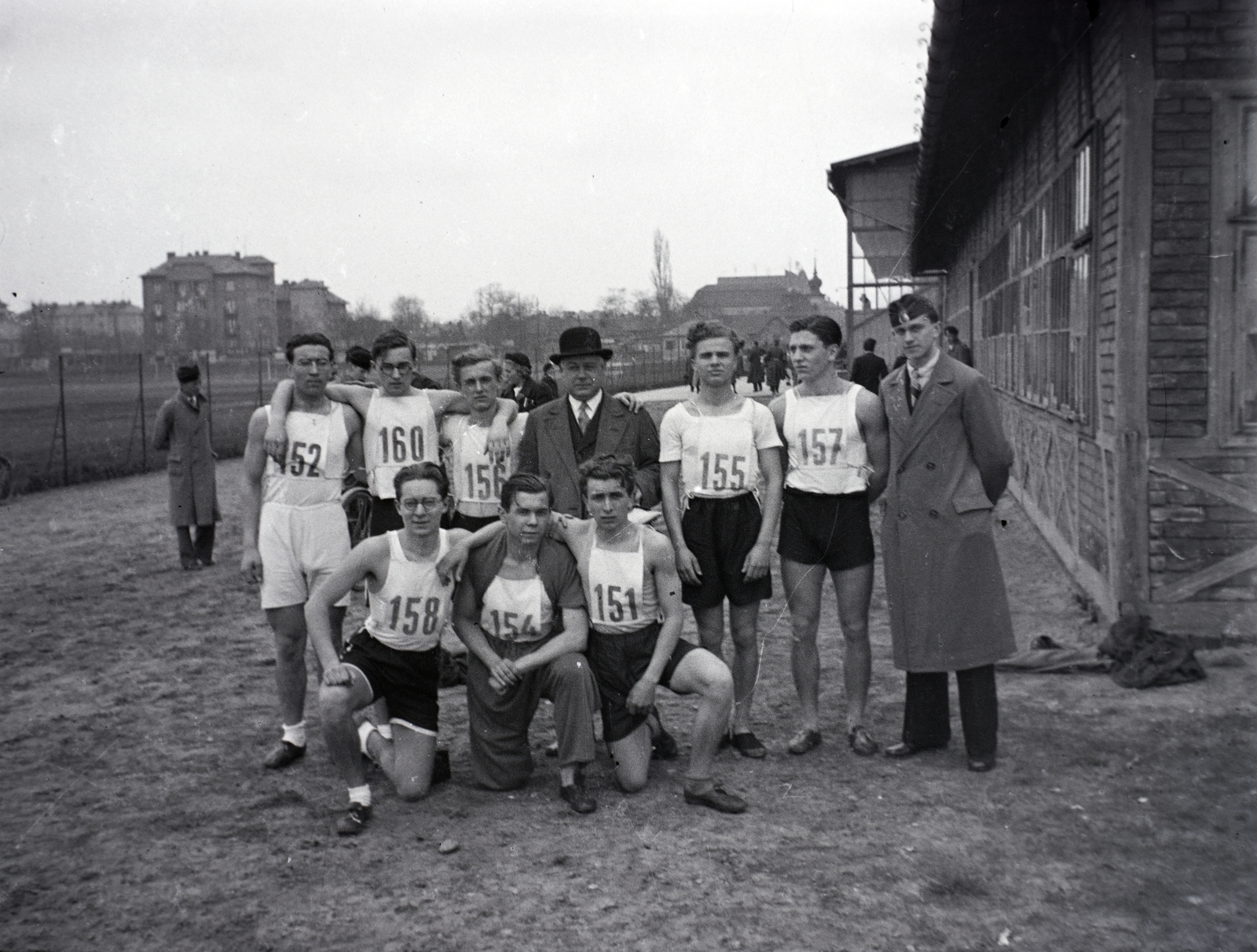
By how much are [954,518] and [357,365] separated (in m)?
6.31

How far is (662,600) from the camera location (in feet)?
16.5

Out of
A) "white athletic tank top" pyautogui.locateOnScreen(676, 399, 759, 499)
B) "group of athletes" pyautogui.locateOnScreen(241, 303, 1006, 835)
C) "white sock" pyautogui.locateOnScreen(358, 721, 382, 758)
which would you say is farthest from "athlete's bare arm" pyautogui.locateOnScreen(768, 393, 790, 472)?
"white sock" pyautogui.locateOnScreen(358, 721, 382, 758)

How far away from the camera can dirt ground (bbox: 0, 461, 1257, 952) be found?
3.69m

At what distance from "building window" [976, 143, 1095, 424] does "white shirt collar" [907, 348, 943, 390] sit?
3.01 m

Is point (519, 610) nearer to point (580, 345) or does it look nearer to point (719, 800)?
point (719, 800)

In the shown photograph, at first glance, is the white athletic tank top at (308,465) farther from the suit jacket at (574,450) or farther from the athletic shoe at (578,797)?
the athletic shoe at (578,797)

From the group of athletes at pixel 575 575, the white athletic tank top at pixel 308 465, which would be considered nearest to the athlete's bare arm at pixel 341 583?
the group of athletes at pixel 575 575

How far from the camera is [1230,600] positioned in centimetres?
669

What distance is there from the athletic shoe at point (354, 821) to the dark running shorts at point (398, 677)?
47 cm

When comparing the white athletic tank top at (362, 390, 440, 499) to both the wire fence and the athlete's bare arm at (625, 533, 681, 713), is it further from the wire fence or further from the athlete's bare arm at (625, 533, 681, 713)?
the wire fence

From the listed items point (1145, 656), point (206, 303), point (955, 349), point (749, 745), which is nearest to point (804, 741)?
point (749, 745)

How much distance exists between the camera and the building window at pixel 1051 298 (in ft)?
26.3

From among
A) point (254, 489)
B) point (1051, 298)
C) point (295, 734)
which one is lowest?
point (295, 734)

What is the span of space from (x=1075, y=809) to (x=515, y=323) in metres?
28.4
